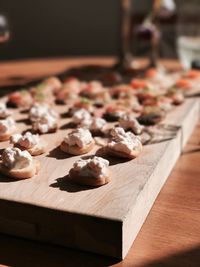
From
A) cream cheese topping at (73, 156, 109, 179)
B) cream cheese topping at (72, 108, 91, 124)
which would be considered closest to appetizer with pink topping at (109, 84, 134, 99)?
cream cheese topping at (72, 108, 91, 124)

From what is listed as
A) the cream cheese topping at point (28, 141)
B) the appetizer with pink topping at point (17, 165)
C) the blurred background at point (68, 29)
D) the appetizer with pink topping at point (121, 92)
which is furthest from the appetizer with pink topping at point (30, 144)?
the blurred background at point (68, 29)

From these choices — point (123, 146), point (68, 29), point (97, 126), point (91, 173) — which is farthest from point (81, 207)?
point (68, 29)

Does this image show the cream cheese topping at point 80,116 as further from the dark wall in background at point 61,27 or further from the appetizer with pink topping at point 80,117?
the dark wall in background at point 61,27

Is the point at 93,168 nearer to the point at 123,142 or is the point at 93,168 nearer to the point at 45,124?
the point at 123,142

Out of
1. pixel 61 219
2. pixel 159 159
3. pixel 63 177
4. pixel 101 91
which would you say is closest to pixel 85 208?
pixel 61 219

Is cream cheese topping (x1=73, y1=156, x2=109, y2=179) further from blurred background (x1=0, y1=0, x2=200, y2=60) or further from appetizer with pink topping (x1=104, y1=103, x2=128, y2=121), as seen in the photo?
blurred background (x1=0, y1=0, x2=200, y2=60)

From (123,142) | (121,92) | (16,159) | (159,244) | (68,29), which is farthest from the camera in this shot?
(68,29)
